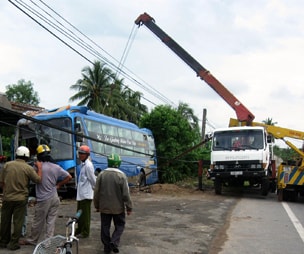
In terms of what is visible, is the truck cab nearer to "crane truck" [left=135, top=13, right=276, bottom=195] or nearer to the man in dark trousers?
"crane truck" [left=135, top=13, right=276, bottom=195]

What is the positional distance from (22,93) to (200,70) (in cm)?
3739

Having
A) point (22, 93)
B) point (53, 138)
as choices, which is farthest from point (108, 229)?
point (22, 93)

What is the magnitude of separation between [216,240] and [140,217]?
9.60 ft

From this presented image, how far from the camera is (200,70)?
67.6 ft

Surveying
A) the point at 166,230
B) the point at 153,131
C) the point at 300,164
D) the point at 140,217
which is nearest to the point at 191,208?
the point at 140,217

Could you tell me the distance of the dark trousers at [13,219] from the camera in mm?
6562

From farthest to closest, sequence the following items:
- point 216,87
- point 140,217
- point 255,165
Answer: point 216,87, point 255,165, point 140,217

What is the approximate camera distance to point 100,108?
3772 cm

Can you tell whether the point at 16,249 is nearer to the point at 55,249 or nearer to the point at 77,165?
the point at 55,249

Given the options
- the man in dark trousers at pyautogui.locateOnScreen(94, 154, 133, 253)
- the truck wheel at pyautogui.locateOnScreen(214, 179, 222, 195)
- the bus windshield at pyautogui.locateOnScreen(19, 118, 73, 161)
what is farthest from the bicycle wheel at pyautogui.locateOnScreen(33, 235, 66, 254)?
the truck wheel at pyautogui.locateOnScreen(214, 179, 222, 195)

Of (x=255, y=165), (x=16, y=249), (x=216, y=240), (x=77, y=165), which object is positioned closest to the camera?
(x=16, y=249)

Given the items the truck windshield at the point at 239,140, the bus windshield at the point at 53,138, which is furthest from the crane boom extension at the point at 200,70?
the bus windshield at the point at 53,138

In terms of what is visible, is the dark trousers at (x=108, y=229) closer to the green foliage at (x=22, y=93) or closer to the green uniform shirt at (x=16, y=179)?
the green uniform shirt at (x=16, y=179)

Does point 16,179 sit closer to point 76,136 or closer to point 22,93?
point 76,136
